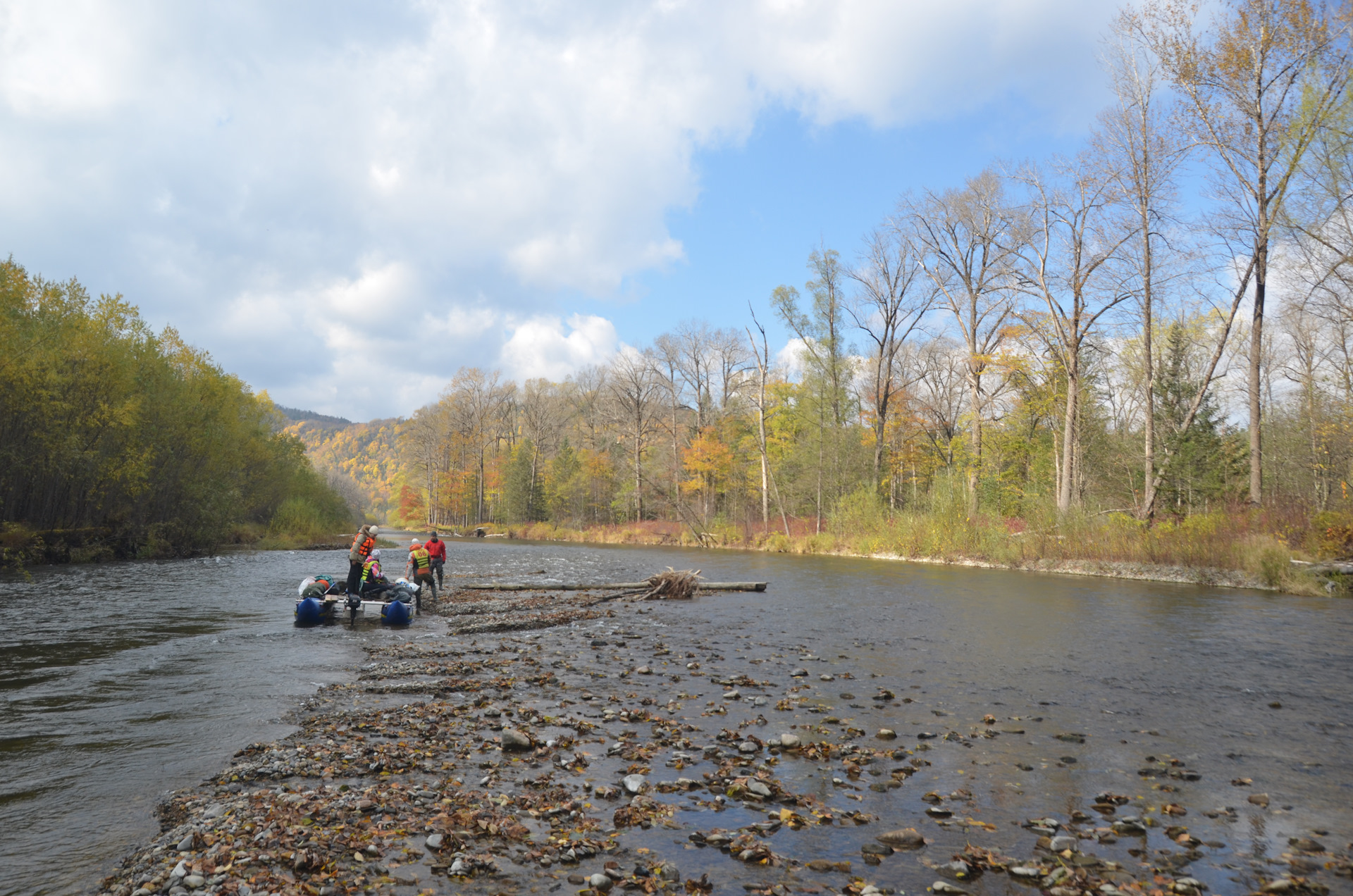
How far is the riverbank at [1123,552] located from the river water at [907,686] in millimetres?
1529

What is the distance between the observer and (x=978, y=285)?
37062 mm

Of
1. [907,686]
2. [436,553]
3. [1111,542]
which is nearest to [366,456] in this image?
[436,553]

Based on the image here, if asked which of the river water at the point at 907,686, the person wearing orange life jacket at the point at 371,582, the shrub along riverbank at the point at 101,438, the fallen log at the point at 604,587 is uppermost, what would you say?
the shrub along riverbank at the point at 101,438

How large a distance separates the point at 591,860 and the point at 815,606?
13749mm

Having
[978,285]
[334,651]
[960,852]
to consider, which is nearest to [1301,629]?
[960,852]

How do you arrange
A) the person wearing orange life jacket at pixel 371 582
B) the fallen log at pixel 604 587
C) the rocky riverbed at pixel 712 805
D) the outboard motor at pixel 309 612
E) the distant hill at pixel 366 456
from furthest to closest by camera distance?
the distant hill at pixel 366 456 → the fallen log at pixel 604 587 → the person wearing orange life jacket at pixel 371 582 → the outboard motor at pixel 309 612 → the rocky riverbed at pixel 712 805

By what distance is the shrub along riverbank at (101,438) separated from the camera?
2406cm

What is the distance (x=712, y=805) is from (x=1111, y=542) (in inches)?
976

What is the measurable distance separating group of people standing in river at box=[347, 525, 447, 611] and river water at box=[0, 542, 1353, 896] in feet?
5.00

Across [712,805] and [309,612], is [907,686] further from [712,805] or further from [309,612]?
[309,612]

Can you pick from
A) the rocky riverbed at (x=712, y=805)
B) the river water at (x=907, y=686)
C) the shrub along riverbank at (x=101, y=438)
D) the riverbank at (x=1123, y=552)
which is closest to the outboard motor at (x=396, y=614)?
the river water at (x=907, y=686)

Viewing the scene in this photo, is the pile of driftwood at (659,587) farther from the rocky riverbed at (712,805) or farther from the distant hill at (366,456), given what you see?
the distant hill at (366,456)

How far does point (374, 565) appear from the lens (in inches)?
672

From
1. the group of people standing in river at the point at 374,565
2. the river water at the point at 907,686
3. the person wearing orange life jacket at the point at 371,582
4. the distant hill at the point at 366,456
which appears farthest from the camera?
the distant hill at the point at 366,456
